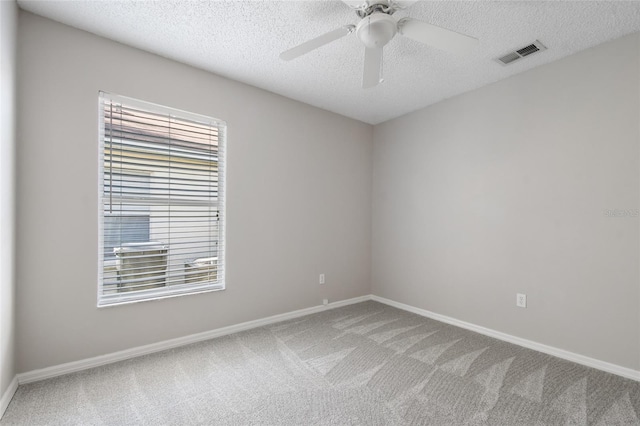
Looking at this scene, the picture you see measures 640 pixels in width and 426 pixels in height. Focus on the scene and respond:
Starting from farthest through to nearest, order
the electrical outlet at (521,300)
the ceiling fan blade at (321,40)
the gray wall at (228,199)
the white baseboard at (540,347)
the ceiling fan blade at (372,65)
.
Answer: the electrical outlet at (521,300)
the white baseboard at (540,347)
the gray wall at (228,199)
the ceiling fan blade at (372,65)
the ceiling fan blade at (321,40)

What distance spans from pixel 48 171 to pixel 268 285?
2.11m

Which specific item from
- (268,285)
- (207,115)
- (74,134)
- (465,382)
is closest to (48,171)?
(74,134)

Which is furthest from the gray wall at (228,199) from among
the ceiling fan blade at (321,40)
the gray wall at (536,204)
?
the ceiling fan blade at (321,40)

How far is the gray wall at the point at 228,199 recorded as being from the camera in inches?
85.2

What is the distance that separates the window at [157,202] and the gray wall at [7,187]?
1.67ft

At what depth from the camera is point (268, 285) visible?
11.1 feet

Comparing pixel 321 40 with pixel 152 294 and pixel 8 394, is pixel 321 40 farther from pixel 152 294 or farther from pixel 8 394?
pixel 8 394

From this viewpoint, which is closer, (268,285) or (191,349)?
(191,349)

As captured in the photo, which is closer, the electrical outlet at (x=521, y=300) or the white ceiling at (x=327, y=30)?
the white ceiling at (x=327, y=30)

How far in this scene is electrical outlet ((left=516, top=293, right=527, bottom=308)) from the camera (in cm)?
285

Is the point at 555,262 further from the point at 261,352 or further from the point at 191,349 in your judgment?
the point at 191,349

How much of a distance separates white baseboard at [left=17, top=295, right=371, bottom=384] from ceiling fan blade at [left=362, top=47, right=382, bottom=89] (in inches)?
99.9

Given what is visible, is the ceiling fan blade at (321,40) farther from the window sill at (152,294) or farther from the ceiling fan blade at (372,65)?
the window sill at (152,294)

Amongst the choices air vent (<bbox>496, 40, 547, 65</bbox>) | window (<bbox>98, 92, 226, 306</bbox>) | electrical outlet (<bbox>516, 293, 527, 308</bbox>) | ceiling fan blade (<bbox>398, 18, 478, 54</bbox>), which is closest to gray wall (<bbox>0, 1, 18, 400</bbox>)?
window (<bbox>98, 92, 226, 306</bbox>)
